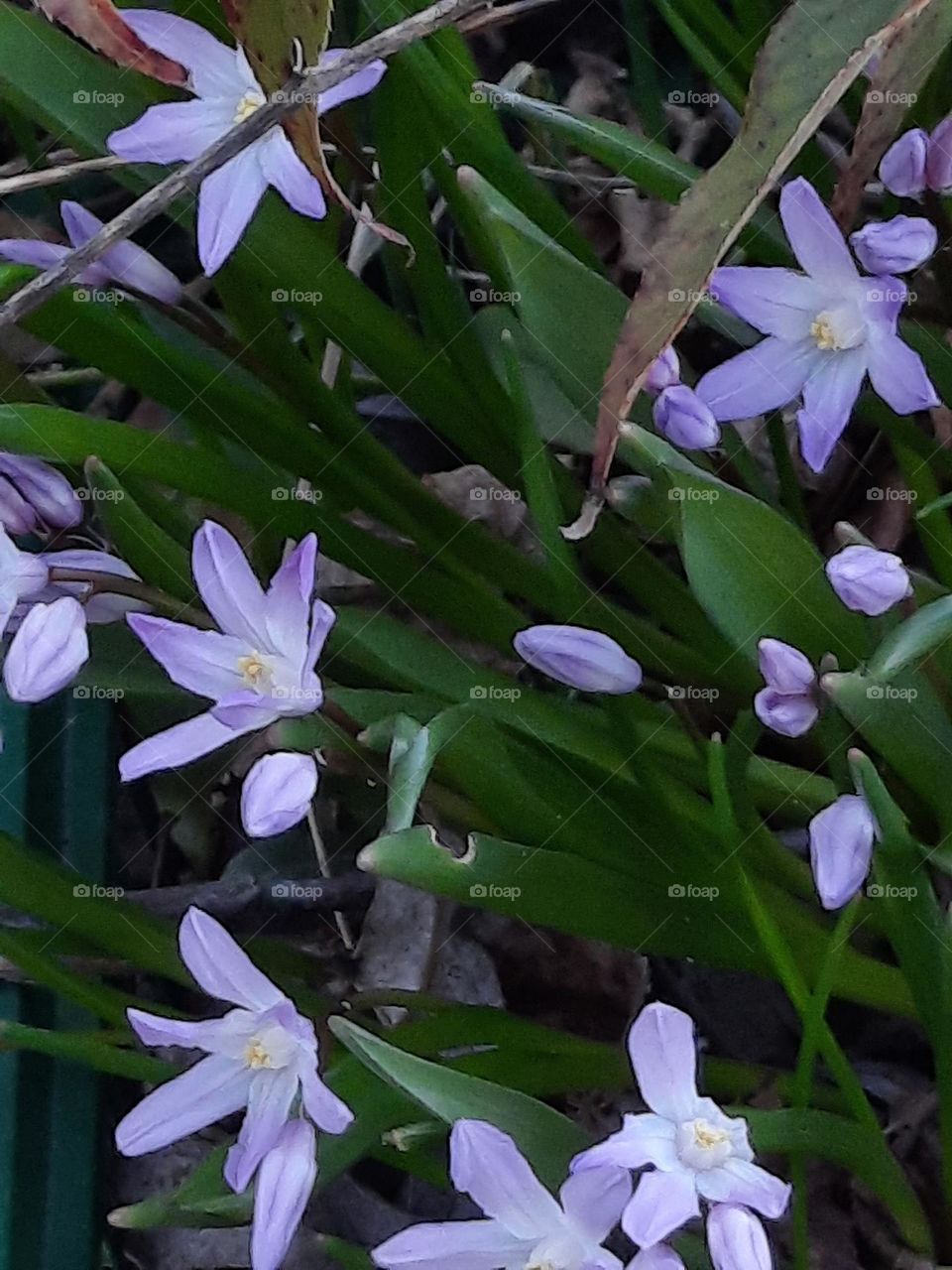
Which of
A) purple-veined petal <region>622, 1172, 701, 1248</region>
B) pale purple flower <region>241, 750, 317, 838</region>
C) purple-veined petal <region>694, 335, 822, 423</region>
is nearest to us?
purple-veined petal <region>622, 1172, 701, 1248</region>

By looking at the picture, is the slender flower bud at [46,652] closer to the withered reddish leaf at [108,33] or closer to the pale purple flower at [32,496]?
the pale purple flower at [32,496]

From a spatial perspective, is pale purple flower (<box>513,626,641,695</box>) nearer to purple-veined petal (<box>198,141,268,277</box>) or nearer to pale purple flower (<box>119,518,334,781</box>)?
pale purple flower (<box>119,518,334,781</box>)

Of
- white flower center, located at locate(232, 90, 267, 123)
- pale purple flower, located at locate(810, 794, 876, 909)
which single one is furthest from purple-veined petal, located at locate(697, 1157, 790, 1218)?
white flower center, located at locate(232, 90, 267, 123)

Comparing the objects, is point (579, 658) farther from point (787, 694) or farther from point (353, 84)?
point (353, 84)

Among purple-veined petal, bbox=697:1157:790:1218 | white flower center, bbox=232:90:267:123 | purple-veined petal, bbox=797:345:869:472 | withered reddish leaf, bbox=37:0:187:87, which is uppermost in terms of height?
withered reddish leaf, bbox=37:0:187:87

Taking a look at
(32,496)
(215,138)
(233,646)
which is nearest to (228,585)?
(233,646)

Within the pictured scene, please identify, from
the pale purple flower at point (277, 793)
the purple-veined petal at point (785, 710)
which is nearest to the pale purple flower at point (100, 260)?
the pale purple flower at point (277, 793)
